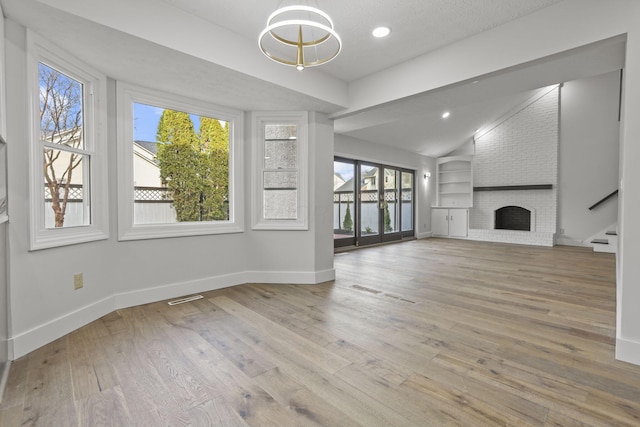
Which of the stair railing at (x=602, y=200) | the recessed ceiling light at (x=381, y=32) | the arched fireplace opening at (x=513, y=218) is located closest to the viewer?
the recessed ceiling light at (x=381, y=32)

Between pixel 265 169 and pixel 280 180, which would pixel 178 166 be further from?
pixel 280 180

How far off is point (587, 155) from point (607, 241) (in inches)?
84.2

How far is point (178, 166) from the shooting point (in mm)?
3342

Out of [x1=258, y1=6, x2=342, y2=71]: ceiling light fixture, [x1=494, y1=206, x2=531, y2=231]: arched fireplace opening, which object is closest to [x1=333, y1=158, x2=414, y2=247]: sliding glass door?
[x1=494, y1=206, x2=531, y2=231]: arched fireplace opening

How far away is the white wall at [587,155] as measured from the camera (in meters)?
6.68

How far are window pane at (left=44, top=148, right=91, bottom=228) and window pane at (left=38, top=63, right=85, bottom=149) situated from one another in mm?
122

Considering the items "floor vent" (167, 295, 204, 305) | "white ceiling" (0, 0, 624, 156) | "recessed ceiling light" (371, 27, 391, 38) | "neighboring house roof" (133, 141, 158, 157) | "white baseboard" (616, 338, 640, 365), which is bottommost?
"floor vent" (167, 295, 204, 305)

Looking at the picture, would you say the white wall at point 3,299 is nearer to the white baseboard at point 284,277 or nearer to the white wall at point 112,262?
the white wall at point 112,262

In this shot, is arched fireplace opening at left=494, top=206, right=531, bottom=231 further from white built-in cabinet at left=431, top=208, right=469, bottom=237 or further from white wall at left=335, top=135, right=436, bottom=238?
white wall at left=335, top=135, right=436, bottom=238

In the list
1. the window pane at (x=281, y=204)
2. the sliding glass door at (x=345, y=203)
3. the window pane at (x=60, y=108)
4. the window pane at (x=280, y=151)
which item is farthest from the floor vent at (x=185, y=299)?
the sliding glass door at (x=345, y=203)

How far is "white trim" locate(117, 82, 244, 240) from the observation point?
289 centimetres

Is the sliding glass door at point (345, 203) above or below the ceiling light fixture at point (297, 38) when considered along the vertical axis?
below

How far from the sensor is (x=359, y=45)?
9.47ft

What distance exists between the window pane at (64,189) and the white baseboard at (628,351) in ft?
13.8
